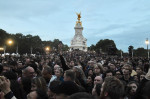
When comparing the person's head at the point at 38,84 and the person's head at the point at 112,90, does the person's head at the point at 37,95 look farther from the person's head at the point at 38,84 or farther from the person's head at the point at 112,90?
the person's head at the point at 112,90

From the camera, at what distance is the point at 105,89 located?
146 inches

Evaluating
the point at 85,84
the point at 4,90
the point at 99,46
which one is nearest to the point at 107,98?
the point at 4,90

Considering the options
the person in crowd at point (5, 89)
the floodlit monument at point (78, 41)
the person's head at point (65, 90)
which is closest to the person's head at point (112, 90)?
the person's head at point (65, 90)

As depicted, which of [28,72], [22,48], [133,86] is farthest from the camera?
[22,48]

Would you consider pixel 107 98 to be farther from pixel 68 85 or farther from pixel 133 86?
pixel 133 86

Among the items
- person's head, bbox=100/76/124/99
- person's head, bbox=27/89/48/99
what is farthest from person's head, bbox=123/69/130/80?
person's head, bbox=100/76/124/99

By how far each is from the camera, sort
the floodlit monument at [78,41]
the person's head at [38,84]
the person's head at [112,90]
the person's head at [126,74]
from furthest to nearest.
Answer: the floodlit monument at [78,41] → the person's head at [126,74] → the person's head at [38,84] → the person's head at [112,90]

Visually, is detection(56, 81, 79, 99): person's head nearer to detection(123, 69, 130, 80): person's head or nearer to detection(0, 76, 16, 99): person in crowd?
detection(0, 76, 16, 99): person in crowd

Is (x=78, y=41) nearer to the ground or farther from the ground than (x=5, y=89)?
farther from the ground

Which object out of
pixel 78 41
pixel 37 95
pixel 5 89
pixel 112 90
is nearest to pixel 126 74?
pixel 37 95

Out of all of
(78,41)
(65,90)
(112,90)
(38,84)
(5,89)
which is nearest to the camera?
(65,90)

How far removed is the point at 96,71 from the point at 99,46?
12664 centimetres

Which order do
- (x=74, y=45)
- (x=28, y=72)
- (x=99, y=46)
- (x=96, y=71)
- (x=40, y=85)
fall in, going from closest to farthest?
1. (x=40, y=85)
2. (x=28, y=72)
3. (x=96, y=71)
4. (x=74, y=45)
5. (x=99, y=46)

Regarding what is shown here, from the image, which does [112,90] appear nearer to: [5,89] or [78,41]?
[5,89]
